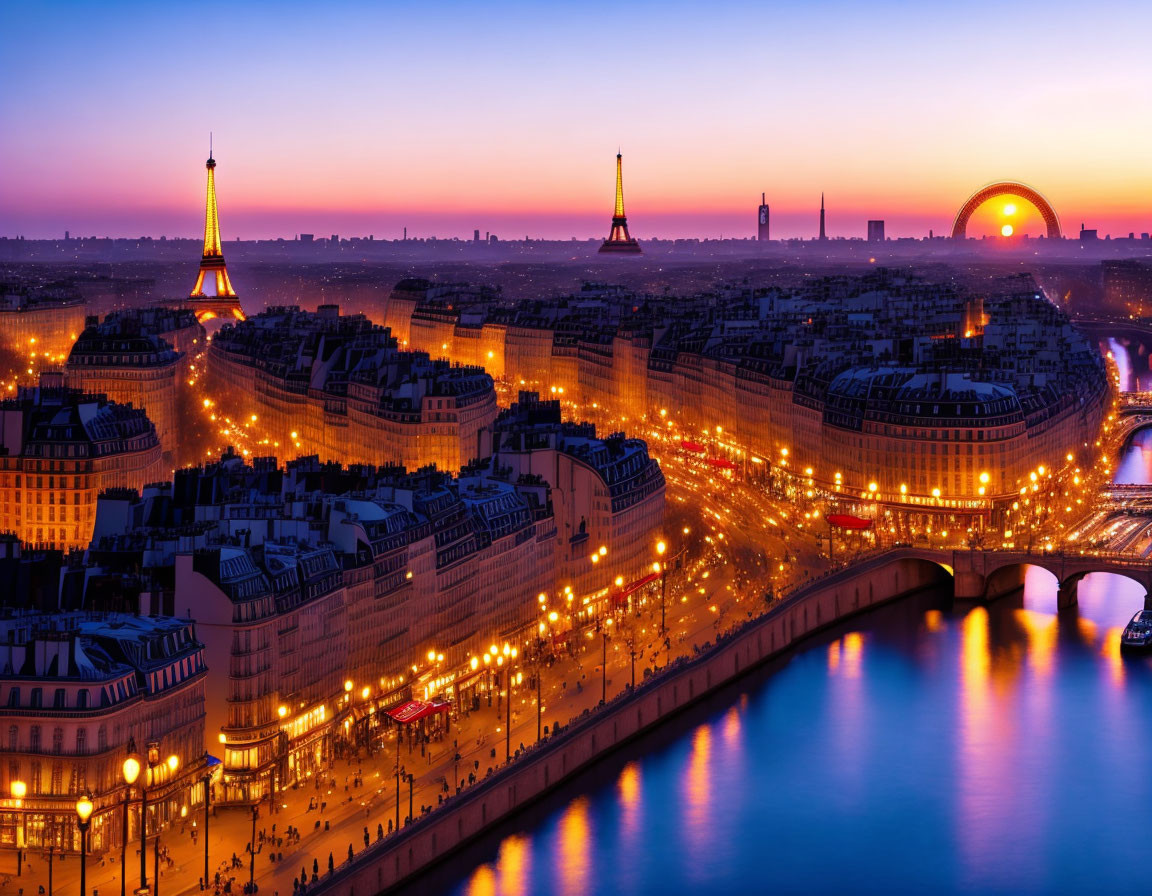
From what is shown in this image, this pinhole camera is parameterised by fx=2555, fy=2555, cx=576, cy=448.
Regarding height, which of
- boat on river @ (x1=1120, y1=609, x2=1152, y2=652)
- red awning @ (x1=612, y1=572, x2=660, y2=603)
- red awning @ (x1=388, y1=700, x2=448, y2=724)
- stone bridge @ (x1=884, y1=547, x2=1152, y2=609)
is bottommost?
boat on river @ (x1=1120, y1=609, x2=1152, y2=652)

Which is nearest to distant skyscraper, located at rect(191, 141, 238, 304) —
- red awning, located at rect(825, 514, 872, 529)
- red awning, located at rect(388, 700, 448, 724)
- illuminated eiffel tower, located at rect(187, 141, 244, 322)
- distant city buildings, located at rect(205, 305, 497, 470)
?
illuminated eiffel tower, located at rect(187, 141, 244, 322)

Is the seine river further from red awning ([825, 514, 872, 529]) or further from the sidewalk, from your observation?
red awning ([825, 514, 872, 529])

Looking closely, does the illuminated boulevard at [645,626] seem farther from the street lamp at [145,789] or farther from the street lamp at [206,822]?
the street lamp at [145,789]

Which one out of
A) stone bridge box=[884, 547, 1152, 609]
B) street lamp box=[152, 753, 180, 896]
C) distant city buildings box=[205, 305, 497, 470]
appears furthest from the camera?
distant city buildings box=[205, 305, 497, 470]

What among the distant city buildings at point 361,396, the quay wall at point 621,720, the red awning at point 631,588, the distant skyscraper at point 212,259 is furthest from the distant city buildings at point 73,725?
the distant skyscraper at point 212,259

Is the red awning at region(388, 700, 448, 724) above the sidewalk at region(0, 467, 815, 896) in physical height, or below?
above
